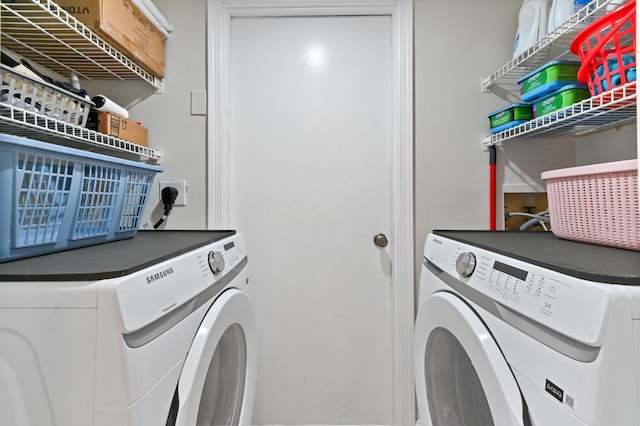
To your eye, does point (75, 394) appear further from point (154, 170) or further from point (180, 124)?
point (180, 124)

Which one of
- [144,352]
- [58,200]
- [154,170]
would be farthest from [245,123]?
[144,352]

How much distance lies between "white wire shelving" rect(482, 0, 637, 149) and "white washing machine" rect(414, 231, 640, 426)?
1.27 feet

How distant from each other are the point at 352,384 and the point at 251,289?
2.10 ft

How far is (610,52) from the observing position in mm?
924

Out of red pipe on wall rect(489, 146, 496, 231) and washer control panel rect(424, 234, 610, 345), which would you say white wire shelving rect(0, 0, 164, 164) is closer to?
washer control panel rect(424, 234, 610, 345)

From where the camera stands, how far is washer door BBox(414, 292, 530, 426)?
2.17ft

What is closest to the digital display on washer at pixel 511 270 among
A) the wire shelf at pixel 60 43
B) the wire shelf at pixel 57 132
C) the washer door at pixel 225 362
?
the washer door at pixel 225 362

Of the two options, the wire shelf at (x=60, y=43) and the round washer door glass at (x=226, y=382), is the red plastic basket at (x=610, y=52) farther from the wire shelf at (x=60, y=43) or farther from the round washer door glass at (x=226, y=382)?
the wire shelf at (x=60, y=43)

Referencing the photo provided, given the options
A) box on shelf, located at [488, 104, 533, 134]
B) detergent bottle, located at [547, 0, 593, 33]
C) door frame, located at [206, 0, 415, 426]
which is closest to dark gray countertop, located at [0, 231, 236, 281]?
door frame, located at [206, 0, 415, 426]

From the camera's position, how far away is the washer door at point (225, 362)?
0.75m

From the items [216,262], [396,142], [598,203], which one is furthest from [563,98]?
[216,262]

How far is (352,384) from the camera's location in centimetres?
167

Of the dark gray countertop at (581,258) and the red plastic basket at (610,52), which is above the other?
the red plastic basket at (610,52)

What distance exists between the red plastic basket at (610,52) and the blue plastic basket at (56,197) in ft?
4.25
